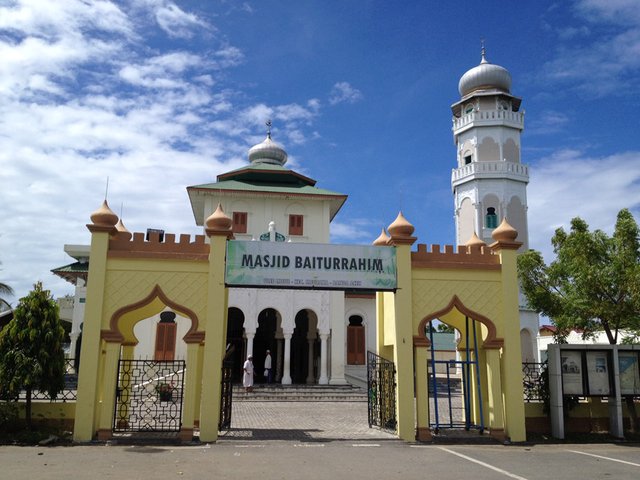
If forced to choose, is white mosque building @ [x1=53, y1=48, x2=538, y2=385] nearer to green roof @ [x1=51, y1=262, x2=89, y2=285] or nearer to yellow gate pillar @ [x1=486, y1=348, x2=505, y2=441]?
green roof @ [x1=51, y1=262, x2=89, y2=285]

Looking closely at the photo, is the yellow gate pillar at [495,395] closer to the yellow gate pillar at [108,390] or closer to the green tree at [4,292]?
the yellow gate pillar at [108,390]

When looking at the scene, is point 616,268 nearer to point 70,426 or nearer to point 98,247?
point 98,247

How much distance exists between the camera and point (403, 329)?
37.6 ft

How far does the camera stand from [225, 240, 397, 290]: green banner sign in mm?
11547

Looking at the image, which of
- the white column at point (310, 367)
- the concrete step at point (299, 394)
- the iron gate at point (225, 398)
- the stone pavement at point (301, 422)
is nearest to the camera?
the stone pavement at point (301, 422)

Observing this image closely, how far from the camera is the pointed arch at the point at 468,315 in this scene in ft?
37.7

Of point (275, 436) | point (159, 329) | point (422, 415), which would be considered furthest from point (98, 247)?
point (159, 329)

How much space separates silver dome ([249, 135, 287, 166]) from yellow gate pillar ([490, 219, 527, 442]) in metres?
19.5

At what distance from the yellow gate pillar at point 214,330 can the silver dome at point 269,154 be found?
19.0 m

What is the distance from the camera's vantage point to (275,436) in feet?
37.7

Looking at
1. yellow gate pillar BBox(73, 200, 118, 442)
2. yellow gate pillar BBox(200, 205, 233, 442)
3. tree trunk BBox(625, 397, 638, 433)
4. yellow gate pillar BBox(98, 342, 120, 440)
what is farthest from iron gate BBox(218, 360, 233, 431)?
tree trunk BBox(625, 397, 638, 433)

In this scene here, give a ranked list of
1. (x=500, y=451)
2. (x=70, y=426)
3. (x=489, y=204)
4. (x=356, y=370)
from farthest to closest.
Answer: (x=489, y=204) → (x=356, y=370) → (x=70, y=426) → (x=500, y=451)

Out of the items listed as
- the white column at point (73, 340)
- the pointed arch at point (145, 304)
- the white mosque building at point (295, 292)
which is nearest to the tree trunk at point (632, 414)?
the pointed arch at point (145, 304)

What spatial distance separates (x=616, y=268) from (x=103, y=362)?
36.8 feet
